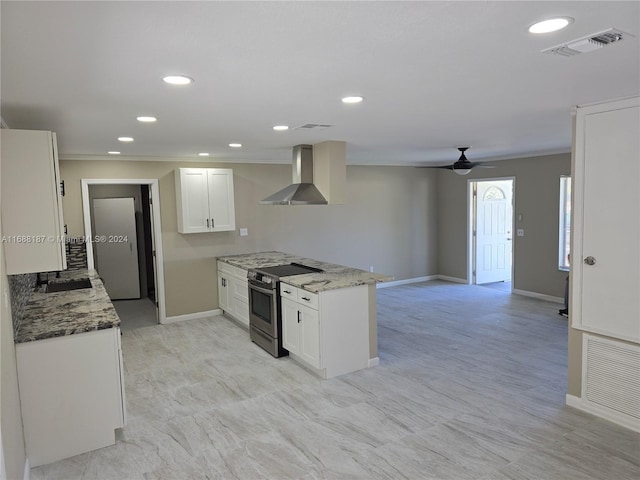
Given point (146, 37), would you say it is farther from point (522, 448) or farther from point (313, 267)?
point (313, 267)

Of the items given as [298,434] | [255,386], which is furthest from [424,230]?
[298,434]

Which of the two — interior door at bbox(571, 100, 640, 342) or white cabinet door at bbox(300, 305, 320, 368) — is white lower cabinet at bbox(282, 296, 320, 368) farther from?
interior door at bbox(571, 100, 640, 342)

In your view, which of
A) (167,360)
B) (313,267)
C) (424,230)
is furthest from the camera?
(424,230)

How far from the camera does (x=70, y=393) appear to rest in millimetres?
2879

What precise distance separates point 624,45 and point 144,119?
2.95 meters

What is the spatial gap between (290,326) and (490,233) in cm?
539

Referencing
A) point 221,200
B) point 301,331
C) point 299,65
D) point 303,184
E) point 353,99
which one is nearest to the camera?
point 299,65

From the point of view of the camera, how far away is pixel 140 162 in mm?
5773

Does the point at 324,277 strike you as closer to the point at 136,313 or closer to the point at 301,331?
the point at 301,331

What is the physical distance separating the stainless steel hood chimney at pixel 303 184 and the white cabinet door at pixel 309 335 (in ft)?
3.99

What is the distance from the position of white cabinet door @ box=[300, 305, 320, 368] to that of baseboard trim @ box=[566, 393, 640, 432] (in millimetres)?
2109

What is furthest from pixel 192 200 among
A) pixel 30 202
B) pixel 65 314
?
pixel 30 202

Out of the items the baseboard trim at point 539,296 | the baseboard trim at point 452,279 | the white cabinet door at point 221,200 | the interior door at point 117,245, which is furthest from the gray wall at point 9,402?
the baseboard trim at point 452,279

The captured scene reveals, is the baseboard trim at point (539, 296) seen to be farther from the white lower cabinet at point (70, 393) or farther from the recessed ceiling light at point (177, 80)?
the recessed ceiling light at point (177, 80)
